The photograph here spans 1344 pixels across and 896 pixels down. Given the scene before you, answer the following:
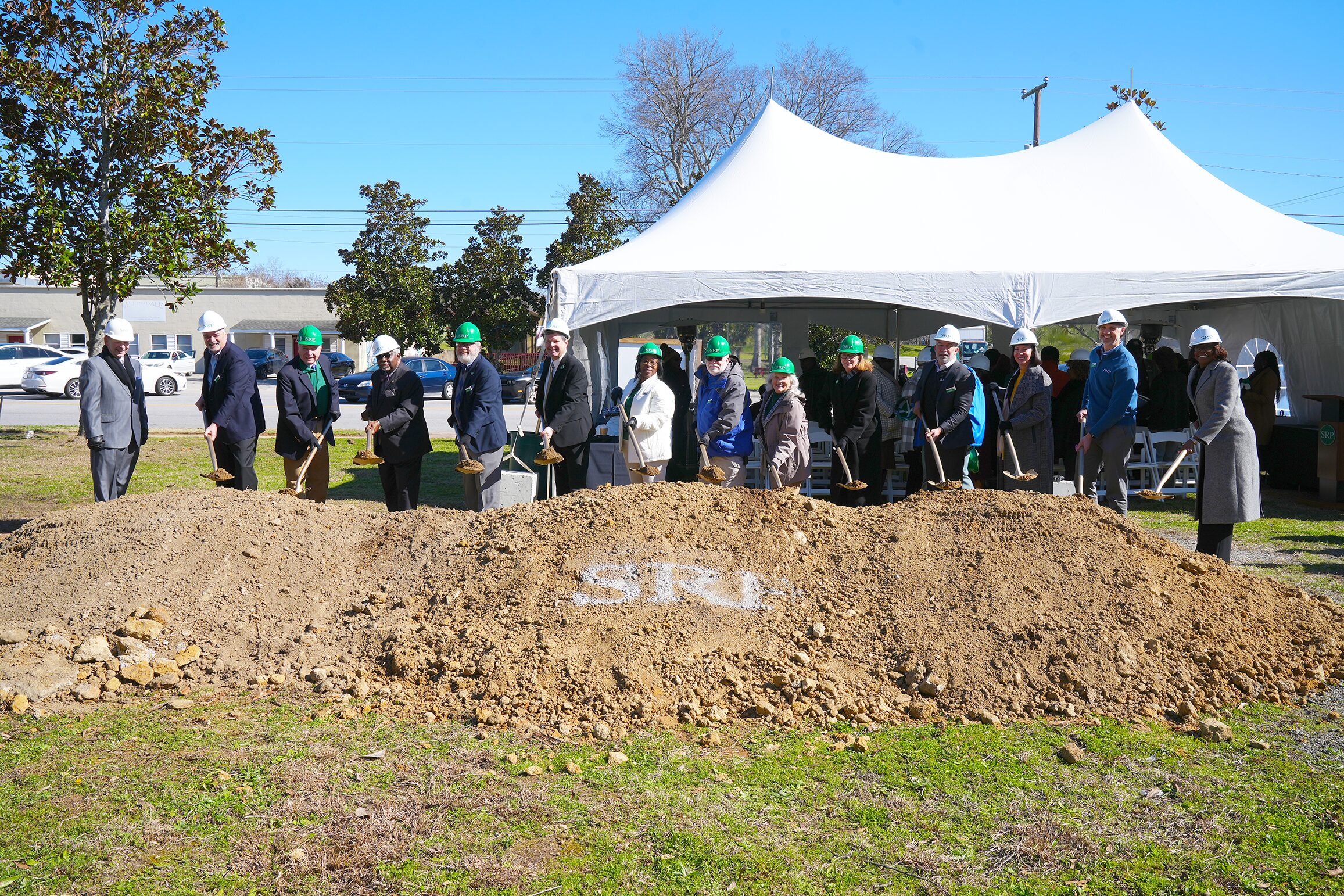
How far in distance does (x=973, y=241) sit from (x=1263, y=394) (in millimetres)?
3639

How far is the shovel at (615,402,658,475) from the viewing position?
7.03 metres

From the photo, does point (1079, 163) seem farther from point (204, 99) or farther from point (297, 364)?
point (204, 99)

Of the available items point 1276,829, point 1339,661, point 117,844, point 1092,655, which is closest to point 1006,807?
point 1276,829

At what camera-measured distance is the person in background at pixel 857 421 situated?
747cm

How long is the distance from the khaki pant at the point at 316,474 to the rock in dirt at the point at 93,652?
2.99m

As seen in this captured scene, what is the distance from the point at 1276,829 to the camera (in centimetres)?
326

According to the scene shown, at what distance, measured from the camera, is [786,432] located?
6.65 metres

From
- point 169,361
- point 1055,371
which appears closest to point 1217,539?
point 1055,371

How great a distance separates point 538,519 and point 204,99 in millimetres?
8847

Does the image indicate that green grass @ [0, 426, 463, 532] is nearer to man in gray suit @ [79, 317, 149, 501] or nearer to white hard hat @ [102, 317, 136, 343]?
man in gray suit @ [79, 317, 149, 501]

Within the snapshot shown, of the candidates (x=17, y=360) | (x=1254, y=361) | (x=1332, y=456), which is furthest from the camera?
(x=17, y=360)

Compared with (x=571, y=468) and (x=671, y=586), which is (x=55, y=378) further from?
(x=671, y=586)

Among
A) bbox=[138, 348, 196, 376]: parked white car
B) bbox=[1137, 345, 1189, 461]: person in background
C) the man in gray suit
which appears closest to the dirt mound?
the man in gray suit

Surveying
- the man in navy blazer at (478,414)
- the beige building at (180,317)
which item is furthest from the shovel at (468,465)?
the beige building at (180,317)
